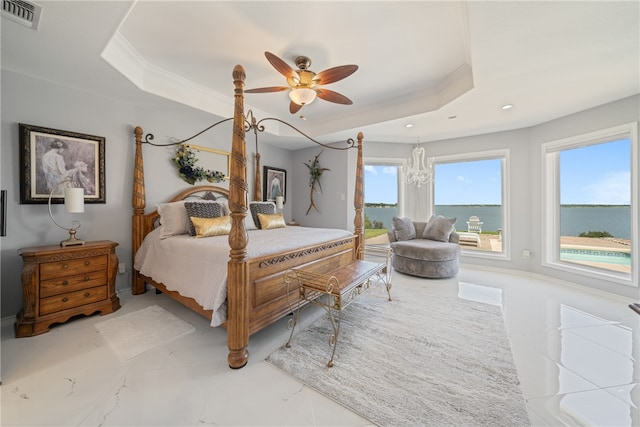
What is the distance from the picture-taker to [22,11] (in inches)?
66.1

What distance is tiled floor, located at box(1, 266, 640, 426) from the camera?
137 centimetres

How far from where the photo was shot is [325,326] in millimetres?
2402

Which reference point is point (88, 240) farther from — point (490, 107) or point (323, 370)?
point (490, 107)

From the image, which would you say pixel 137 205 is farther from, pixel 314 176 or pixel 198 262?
pixel 314 176

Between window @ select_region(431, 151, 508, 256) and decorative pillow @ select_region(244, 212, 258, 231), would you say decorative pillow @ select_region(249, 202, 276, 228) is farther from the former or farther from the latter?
window @ select_region(431, 151, 508, 256)

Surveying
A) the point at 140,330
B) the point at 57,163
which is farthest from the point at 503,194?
the point at 57,163

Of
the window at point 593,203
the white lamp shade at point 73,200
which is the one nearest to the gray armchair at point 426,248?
the window at point 593,203

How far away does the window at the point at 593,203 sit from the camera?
314 centimetres

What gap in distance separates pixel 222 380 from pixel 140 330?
122 cm

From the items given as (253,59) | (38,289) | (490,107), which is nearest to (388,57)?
(253,59)

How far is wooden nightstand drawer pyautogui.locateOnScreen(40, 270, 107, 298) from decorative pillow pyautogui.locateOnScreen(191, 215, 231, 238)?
1.06 metres

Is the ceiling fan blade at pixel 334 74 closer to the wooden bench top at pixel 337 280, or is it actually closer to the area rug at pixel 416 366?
the wooden bench top at pixel 337 280

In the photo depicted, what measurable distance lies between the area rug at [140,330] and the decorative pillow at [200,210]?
3.15 ft

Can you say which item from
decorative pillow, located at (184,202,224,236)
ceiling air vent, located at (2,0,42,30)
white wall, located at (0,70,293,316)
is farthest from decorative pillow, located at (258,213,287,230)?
ceiling air vent, located at (2,0,42,30)
